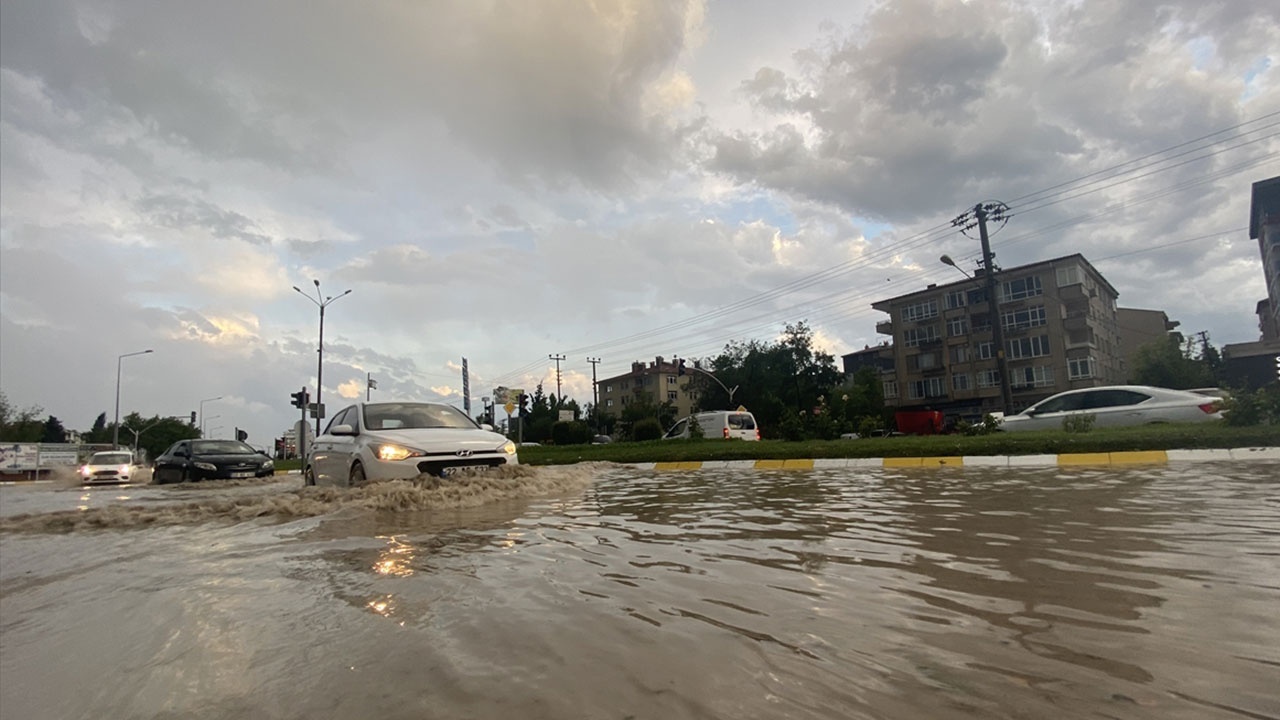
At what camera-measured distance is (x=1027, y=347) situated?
168 ft

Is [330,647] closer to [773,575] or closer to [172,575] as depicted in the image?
[773,575]

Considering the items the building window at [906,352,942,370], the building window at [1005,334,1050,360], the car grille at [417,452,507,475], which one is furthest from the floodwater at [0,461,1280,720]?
the building window at [906,352,942,370]

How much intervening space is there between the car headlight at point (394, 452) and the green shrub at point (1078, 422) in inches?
518

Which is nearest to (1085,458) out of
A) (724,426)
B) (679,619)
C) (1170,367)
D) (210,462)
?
(679,619)

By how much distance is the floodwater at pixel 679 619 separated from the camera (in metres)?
1.67

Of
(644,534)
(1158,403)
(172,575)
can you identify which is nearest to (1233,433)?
(1158,403)

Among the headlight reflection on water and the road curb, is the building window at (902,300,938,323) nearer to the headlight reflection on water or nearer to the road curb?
the road curb

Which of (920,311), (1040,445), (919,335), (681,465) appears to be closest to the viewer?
(1040,445)

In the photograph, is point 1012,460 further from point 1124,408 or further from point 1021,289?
point 1021,289

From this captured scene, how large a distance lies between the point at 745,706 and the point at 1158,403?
15776 mm

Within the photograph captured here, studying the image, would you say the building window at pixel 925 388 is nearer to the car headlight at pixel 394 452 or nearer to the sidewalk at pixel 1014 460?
the sidewalk at pixel 1014 460

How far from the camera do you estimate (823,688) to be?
5.49 ft

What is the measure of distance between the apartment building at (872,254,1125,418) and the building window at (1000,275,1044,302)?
7 cm

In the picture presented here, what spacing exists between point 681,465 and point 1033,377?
47865 mm
